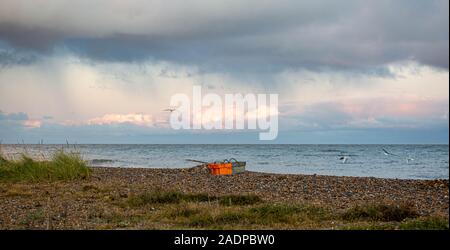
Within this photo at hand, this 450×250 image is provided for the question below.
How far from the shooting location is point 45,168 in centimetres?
2145

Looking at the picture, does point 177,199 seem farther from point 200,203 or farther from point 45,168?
point 45,168

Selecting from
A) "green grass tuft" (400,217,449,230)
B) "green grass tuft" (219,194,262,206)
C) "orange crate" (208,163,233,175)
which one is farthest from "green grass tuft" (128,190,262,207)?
"orange crate" (208,163,233,175)

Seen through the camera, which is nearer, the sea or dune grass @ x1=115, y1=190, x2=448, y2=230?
dune grass @ x1=115, y1=190, x2=448, y2=230

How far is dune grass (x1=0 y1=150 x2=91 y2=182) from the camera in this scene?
21.1 meters

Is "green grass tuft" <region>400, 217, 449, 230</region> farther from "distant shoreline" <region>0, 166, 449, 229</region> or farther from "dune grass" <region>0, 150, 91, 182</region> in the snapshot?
"dune grass" <region>0, 150, 91, 182</region>

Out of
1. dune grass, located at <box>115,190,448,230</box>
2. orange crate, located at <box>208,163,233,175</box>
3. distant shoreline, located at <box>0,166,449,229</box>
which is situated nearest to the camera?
dune grass, located at <box>115,190,448,230</box>

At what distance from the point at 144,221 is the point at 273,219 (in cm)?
294

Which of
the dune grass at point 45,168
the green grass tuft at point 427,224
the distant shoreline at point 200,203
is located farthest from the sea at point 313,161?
the green grass tuft at point 427,224

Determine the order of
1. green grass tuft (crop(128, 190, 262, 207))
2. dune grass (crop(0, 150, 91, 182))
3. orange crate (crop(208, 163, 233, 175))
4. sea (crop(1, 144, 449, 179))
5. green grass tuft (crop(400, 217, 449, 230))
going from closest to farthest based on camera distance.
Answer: green grass tuft (crop(400, 217, 449, 230)) → green grass tuft (crop(128, 190, 262, 207)) → dune grass (crop(0, 150, 91, 182)) → orange crate (crop(208, 163, 233, 175)) → sea (crop(1, 144, 449, 179))

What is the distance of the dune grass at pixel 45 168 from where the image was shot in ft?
69.2

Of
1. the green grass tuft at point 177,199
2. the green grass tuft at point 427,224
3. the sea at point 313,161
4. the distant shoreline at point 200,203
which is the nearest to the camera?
the green grass tuft at point 427,224

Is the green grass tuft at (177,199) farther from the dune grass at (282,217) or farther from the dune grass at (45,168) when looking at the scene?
the dune grass at (45,168)

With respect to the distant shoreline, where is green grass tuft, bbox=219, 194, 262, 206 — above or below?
above
